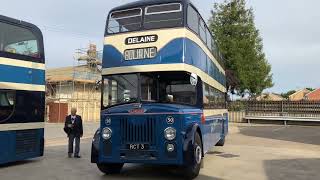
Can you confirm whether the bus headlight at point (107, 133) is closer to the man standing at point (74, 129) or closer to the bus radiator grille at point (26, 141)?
the bus radiator grille at point (26, 141)

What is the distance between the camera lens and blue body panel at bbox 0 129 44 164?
1252cm

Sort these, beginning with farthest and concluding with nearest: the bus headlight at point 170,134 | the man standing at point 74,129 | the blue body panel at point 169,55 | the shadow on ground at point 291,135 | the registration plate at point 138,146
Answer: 1. the shadow on ground at point 291,135
2. the man standing at point 74,129
3. the blue body panel at point 169,55
4. the registration plate at point 138,146
5. the bus headlight at point 170,134

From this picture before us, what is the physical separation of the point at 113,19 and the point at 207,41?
12.1 ft

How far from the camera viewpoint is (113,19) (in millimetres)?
11555

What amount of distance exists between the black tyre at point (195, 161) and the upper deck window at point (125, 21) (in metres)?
3.09

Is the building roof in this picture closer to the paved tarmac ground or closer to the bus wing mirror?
the paved tarmac ground

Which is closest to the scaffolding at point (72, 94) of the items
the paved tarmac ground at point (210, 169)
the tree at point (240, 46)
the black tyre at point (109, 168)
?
the tree at point (240, 46)

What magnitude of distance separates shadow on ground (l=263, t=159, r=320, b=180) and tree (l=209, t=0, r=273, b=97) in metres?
32.1

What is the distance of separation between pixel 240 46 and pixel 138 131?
126 feet

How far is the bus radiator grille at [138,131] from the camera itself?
10.1 meters

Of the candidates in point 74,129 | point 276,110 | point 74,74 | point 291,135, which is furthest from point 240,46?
point 74,129

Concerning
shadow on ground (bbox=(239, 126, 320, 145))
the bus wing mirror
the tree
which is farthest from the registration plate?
the tree

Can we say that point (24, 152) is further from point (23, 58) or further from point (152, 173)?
point (152, 173)

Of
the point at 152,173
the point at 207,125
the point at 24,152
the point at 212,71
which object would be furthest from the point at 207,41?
the point at 24,152
